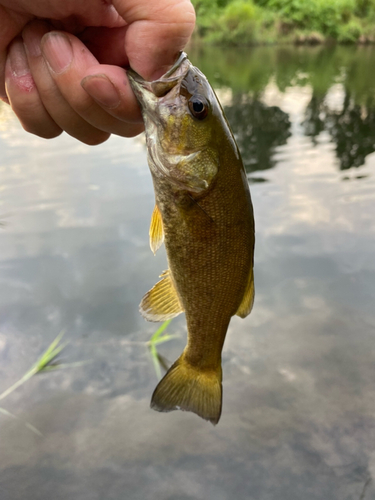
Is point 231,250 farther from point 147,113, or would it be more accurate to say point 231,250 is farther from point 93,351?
point 93,351

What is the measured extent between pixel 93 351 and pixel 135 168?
18.1ft

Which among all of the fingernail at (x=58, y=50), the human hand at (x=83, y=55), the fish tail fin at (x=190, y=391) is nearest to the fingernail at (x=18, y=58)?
the human hand at (x=83, y=55)

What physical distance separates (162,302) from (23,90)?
3.87 ft

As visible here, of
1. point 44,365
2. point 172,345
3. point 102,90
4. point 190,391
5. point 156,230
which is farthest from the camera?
point 172,345

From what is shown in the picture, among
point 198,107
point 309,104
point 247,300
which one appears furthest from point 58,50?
point 309,104

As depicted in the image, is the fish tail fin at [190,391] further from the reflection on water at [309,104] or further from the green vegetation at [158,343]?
the reflection on water at [309,104]

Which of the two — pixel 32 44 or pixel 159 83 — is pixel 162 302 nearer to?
pixel 159 83

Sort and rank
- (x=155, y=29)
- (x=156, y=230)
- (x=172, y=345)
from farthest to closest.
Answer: (x=172, y=345), (x=156, y=230), (x=155, y=29)

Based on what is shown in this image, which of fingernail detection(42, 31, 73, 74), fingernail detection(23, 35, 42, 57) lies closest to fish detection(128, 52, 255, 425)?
fingernail detection(42, 31, 73, 74)

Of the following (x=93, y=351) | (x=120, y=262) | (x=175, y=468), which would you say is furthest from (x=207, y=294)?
(x=120, y=262)

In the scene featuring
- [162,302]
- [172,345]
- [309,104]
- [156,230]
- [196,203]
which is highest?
[196,203]

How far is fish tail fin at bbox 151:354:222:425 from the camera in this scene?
6.35 feet

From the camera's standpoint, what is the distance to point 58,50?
169cm

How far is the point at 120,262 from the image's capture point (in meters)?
6.13
